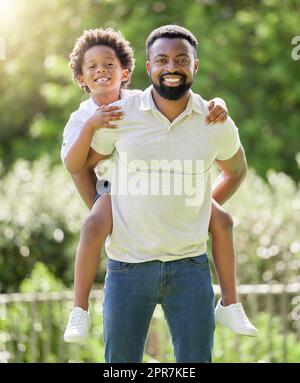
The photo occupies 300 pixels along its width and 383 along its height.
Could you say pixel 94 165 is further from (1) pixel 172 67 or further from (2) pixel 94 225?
(1) pixel 172 67

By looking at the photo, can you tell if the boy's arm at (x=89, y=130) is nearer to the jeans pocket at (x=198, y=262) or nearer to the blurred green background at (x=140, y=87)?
the jeans pocket at (x=198, y=262)

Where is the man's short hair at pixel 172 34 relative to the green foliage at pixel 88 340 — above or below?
above

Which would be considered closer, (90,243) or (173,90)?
(173,90)

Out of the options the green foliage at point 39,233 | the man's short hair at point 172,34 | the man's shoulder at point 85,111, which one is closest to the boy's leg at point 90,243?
the man's shoulder at point 85,111

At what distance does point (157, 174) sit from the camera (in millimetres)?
3496

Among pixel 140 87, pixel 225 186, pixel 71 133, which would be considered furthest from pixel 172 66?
pixel 140 87

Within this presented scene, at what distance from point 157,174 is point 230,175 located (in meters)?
0.47

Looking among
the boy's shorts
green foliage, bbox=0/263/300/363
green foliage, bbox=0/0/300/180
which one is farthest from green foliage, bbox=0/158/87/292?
green foliage, bbox=0/0/300/180

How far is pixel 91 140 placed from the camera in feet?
11.7

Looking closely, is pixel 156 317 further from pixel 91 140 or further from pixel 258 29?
pixel 258 29

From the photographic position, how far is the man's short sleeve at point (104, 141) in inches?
140

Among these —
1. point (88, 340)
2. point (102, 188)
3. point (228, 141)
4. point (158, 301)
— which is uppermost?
point (228, 141)

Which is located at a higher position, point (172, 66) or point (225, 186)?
point (172, 66)
